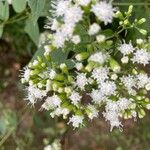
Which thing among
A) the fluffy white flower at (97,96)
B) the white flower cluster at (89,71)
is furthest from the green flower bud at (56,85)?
the fluffy white flower at (97,96)

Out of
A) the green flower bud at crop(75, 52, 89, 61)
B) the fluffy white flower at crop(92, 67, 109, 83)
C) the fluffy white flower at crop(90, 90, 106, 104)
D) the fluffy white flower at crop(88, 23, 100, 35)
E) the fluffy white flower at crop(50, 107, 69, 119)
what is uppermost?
the fluffy white flower at crop(88, 23, 100, 35)

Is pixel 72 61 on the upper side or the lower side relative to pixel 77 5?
lower

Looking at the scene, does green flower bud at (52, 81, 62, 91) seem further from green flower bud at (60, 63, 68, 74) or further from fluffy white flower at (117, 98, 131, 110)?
fluffy white flower at (117, 98, 131, 110)

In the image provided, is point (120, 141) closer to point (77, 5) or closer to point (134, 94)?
point (134, 94)

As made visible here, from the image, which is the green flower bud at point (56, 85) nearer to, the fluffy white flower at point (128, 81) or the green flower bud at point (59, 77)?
the green flower bud at point (59, 77)

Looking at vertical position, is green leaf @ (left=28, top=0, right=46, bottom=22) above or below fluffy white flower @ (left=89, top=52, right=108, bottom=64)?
above

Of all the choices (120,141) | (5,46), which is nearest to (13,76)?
(5,46)

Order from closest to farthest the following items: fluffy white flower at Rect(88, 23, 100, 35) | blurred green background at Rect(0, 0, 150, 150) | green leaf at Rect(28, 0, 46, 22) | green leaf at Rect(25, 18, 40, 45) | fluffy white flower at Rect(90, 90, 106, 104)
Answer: fluffy white flower at Rect(88, 23, 100, 35) < fluffy white flower at Rect(90, 90, 106, 104) < green leaf at Rect(28, 0, 46, 22) < green leaf at Rect(25, 18, 40, 45) < blurred green background at Rect(0, 0, 150, 150)

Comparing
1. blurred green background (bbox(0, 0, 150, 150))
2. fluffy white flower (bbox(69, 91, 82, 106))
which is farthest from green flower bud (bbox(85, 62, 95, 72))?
blurred green background (bbox(0, 0, 150, 150))
